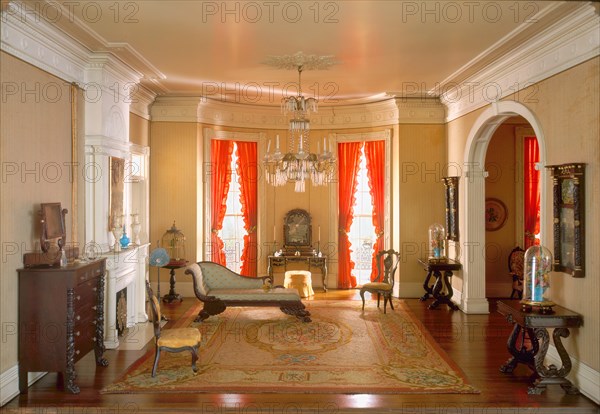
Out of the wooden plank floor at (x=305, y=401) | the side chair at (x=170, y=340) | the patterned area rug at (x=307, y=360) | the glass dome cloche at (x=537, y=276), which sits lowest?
the wooden plank floor at (x=305, y=401)

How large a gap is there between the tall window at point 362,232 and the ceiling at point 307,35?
322 centimetres

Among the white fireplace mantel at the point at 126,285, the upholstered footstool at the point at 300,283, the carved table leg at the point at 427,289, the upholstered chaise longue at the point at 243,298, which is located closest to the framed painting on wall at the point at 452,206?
the carved table leg at the point at 427,289

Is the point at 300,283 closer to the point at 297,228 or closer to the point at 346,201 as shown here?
the point at 297,228

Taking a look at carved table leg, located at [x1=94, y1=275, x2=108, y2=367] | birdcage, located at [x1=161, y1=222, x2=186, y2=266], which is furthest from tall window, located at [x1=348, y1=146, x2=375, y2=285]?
carved table leg, located at [x1=94, y1=275, x2=108, y2=367]

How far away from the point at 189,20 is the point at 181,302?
600cm

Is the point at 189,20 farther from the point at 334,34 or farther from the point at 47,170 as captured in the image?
the point at 47,170

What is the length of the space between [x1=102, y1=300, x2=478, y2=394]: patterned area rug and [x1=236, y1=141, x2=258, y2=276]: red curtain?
2.75 metres

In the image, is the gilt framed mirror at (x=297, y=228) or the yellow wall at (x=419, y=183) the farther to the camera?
the gilt framed mirror at (x=297, y=228)

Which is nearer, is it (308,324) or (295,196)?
(308,324)

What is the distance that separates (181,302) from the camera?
10820 mm

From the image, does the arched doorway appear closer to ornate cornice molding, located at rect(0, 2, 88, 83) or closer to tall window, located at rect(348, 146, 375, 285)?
tall window, located at rect(348, 146, 375, 285)

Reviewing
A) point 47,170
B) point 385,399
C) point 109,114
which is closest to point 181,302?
point 109,114

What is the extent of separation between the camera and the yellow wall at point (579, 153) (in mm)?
5699

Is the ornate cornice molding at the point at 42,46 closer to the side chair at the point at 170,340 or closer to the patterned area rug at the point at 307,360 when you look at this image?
the side chair at the point at 170,340
